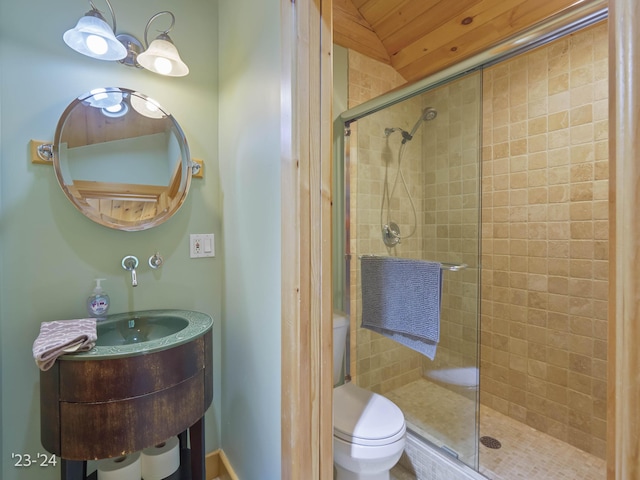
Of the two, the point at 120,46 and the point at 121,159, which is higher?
the point at 120,46

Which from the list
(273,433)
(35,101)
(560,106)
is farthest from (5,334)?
(560,106)

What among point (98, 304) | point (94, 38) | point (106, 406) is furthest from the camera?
point (98, 304)

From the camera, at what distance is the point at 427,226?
82.6 inches

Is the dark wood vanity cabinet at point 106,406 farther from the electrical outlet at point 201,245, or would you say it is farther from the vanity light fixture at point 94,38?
the vanity light fixture at point 94,38

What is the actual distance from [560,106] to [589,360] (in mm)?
1443

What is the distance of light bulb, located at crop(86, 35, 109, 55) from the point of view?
1.13 m

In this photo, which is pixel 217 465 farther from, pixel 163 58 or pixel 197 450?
pixel 163 58

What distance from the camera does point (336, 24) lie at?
1800 mm

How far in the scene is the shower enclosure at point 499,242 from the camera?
64.9 inches

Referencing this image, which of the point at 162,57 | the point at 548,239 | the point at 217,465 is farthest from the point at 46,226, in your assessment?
the point at 548,239

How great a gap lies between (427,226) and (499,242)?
18.8 inches

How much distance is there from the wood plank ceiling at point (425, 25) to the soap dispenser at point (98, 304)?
1.83m

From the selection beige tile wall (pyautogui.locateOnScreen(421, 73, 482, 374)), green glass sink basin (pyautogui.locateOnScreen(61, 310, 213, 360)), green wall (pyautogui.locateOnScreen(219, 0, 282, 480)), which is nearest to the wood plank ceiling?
beige tile wall (pyautogui.locateOnScreen(421, 73, 482, 374))

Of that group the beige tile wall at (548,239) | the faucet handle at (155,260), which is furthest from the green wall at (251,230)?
the beige tile wall at (548,239)
